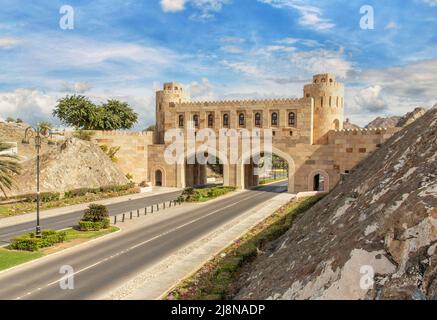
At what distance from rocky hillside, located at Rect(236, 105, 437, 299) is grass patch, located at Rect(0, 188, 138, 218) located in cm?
3154

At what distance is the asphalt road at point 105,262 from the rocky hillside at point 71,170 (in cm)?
1975

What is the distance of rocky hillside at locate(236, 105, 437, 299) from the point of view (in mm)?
6871

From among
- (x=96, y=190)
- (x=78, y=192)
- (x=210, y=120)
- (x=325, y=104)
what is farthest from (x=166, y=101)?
(x=325, y=104)

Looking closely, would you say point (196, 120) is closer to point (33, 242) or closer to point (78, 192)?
point (78, 192)

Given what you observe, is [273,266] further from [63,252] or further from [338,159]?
[338,159]

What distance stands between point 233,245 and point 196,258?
2984 millimetres

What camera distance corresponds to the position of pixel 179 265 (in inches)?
754

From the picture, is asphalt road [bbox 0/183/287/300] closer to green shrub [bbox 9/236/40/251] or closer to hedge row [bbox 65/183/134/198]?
green shrub [bbox 9/236/40/251]

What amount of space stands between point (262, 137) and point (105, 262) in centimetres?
3764

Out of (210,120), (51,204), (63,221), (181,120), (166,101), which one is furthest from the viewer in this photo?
(166,101)

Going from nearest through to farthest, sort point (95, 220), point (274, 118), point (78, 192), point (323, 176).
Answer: point (95, 220)
point (78, 192)
point (323, 176)
point (274, 118)

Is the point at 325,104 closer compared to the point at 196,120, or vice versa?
the point at 325,104

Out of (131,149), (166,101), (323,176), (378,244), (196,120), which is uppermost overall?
(166,101)
